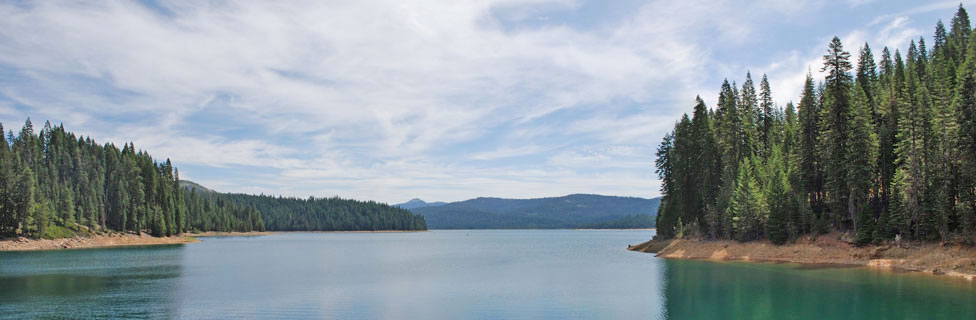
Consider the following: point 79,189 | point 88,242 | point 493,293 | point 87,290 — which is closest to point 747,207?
point 493,293

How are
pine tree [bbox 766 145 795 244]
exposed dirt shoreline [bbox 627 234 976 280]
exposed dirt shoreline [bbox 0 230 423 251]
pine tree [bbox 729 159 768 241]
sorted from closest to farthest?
exposed dirt shoreline [bbox 627 234 976 280] → pine tree [bbox 766 145 795 244] → pine tree [bbox 729 159 768 241] → exposed dirt shoreline [bbox 0 230 423 251]

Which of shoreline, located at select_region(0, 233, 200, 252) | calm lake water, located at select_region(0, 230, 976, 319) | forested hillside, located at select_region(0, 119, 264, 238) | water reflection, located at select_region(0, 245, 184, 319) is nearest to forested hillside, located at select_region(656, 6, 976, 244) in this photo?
calm lake water, located at select_region(0, 230, 976, 319)

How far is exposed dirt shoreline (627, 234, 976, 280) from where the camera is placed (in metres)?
48.2

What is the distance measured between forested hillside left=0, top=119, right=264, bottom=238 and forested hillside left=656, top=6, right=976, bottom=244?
11429 centimetres

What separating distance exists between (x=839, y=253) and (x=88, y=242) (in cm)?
13176

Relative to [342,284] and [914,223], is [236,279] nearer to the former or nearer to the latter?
[342,284]

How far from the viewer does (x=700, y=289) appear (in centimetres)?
4278

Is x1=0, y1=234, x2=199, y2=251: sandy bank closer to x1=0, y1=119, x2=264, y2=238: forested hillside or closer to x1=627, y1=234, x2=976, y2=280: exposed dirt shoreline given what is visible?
x1=0, y1=119, x2=264, y2=238: forested hillside

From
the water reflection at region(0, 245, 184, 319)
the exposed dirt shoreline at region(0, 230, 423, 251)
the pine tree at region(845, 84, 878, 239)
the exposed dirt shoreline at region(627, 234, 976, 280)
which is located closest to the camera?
the water reflection at region(0, 245, 184, 319)

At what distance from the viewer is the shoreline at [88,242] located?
102 metres

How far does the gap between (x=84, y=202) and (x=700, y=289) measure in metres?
136

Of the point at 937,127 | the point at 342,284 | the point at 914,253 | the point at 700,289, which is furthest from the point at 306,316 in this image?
the point at 937,127

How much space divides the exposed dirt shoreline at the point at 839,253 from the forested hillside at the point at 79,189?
112712mm

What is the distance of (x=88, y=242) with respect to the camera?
11900cm
